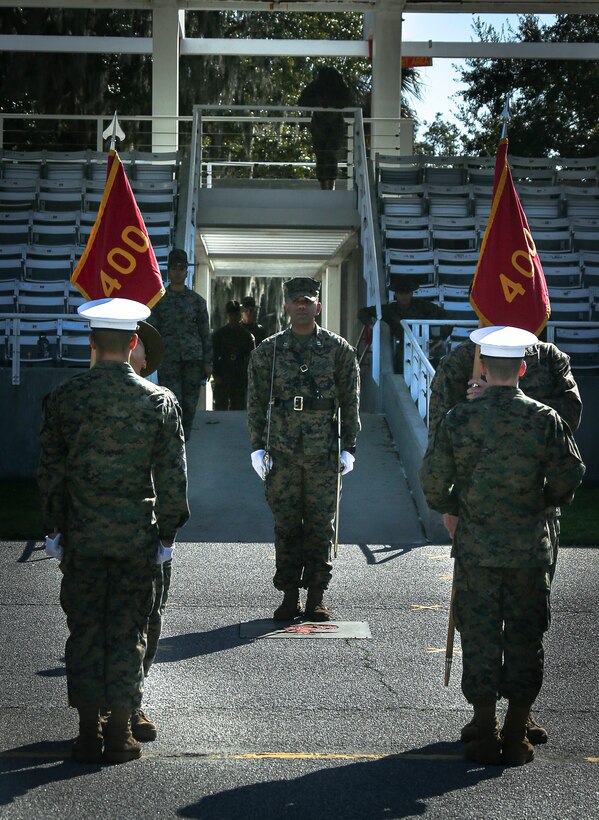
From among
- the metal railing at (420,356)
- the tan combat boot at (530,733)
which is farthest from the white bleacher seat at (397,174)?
the tan combat boot at (530,733)

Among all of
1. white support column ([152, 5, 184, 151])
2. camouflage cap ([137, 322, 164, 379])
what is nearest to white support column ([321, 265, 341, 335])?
white support column ([152, 5, 184, 151])

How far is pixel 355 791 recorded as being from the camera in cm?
502

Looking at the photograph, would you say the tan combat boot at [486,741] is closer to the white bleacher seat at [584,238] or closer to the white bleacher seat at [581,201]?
the white bleacher seat at [584,238]

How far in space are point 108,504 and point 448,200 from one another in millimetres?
15558

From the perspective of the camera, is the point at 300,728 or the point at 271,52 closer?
the point at 300,728

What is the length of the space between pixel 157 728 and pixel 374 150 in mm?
18455

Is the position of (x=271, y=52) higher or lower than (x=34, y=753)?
higher

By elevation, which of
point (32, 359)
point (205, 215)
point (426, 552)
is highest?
point (205, 215)

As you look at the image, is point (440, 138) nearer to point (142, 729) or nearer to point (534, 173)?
point (534, 173)

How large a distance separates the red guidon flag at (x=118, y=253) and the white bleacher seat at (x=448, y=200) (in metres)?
11.0

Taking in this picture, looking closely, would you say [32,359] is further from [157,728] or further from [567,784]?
[567,784]

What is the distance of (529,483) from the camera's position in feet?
18.0

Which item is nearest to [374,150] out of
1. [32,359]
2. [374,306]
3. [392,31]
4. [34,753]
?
[392,31]

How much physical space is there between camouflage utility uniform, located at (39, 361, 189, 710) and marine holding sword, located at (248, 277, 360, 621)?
8.68 feet
